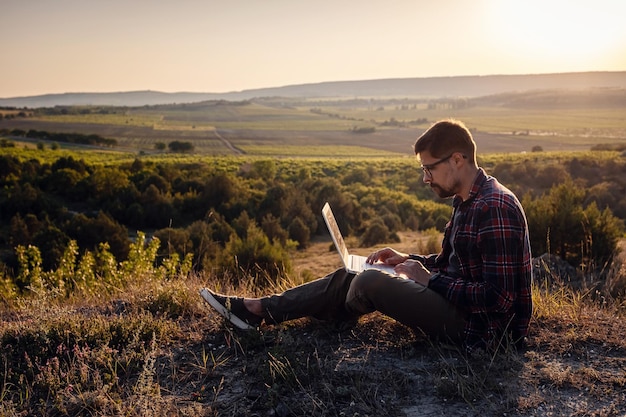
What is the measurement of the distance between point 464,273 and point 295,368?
1.10 m

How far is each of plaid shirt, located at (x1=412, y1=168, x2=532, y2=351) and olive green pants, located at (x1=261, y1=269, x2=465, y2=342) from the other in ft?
0.28

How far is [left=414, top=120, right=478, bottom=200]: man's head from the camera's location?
3.08 meters

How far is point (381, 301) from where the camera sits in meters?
3.35

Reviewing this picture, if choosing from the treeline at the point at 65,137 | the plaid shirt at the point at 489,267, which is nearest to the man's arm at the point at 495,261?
the plaid shirt at the point at 489,267

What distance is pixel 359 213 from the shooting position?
2569cm

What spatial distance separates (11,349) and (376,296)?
2387 mm

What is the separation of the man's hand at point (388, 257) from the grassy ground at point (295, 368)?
1.54 ft

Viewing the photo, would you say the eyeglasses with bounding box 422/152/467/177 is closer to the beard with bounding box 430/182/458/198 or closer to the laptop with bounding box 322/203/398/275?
the beard with bounding box 430/182/458/198

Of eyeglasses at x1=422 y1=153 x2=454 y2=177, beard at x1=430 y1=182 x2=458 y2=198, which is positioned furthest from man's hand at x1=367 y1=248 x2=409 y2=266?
eyeglasses at x1=422 y1=153 x2=454 y2=177

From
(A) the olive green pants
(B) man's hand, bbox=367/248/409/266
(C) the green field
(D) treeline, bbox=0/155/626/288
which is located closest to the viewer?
(A) the olive green pants

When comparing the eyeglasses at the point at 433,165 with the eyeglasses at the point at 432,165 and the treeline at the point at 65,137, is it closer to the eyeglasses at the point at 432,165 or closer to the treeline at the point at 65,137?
the eyeglasses at the point at 432,165

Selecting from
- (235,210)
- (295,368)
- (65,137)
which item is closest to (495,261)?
(295,368)

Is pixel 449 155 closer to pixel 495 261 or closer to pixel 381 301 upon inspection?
pixel 495 261

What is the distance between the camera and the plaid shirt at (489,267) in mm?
2959
